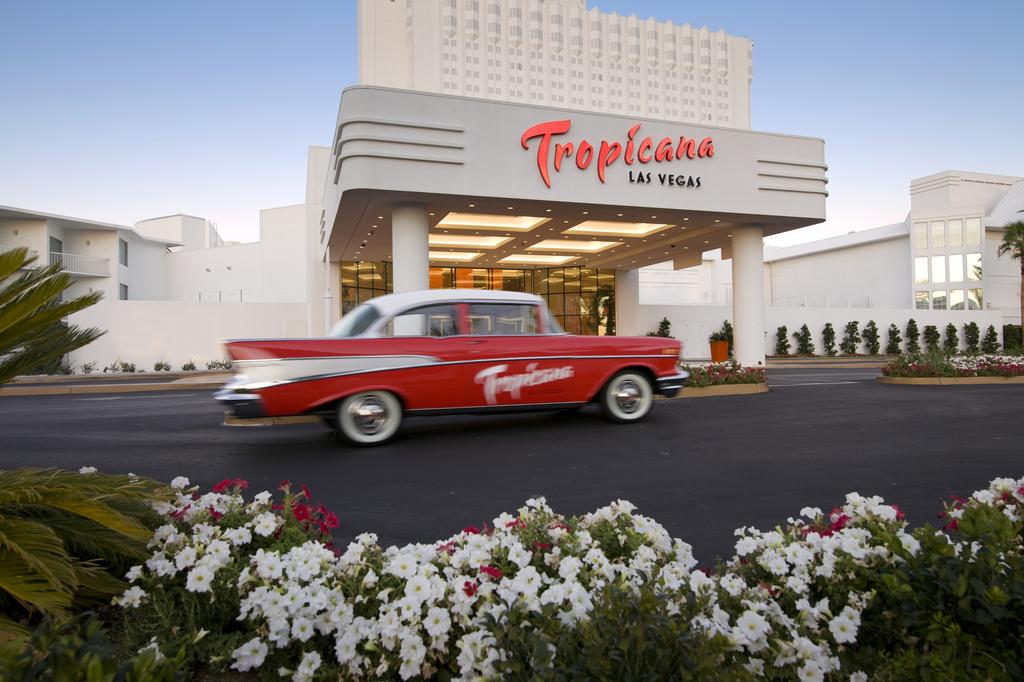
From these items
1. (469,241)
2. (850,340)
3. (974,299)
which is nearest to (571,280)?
(469,241)

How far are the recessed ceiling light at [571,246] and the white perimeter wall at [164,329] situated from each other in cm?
1119

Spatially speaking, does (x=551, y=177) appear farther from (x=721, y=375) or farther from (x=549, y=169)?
(x=721, y=375)

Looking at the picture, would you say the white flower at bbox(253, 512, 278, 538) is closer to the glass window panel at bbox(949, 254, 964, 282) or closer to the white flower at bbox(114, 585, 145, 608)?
the white flower at bbox(114, 585, 145, 608)

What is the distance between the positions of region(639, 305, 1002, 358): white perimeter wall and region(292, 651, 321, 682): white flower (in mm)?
29612

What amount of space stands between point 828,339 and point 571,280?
14647mm

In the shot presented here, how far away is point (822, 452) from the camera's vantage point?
267 inches

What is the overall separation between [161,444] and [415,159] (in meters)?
8.77

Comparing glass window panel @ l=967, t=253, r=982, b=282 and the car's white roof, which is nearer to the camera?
the car's white roof

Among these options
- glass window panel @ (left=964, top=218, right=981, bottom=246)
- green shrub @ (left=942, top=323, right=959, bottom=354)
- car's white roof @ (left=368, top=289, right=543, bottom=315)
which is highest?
glass window panel @ (left=964, top=218, right=981, bottom=246)

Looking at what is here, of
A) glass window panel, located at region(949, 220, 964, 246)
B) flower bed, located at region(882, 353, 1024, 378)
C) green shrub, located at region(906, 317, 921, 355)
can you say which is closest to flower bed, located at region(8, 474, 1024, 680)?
flower bed, located at region(882, 353, 1024, 378)

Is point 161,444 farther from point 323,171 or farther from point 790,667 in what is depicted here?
point 323,171

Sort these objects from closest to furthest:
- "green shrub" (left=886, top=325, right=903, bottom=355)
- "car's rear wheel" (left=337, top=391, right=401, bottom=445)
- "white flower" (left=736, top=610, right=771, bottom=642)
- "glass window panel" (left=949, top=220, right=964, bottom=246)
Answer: "white flower" (left=736, top=610, right=771, bottom=642) → "car's rear wheel" (left=337, top=391, right=401, bottom=445) → "green shrub" (left=886, top=325, right=903, bottom=355) → "glass window panel" (left=949, top=220, right=964, bottom=246)

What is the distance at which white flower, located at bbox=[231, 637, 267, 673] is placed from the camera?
2094mm

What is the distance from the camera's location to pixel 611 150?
15930 mm
